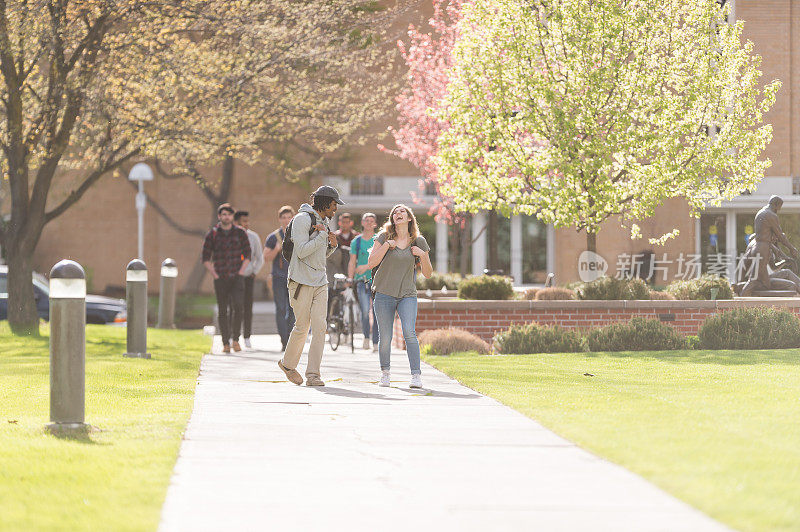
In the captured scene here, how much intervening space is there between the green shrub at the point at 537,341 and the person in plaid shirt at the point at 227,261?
3715 millimetres

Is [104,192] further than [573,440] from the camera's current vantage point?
Yes

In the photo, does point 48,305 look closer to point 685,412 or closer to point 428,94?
point 685,412

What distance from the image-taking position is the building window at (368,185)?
41.0 meters

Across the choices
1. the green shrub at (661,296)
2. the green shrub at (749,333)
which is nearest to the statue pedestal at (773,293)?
the green shrub at (661,296)

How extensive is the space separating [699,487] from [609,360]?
8653mm

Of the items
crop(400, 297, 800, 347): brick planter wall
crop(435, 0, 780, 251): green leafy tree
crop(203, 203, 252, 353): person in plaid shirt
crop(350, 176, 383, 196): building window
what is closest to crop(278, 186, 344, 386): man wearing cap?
crop(203, 203, 252, 353): person in plaid shirt

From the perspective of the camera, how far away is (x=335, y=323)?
1733 cm

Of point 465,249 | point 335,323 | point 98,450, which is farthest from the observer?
point 465,249

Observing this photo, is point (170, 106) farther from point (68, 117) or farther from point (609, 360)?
point (609, 360)

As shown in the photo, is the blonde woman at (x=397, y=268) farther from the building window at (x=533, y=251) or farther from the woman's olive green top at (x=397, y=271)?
the building window at (x=533, y=251)

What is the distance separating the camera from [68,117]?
63.9ft

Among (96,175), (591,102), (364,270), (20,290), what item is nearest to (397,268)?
(364,270)

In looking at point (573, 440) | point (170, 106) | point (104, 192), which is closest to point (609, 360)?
point (573, 440)

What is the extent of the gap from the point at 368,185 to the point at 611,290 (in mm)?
22205
